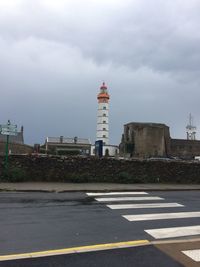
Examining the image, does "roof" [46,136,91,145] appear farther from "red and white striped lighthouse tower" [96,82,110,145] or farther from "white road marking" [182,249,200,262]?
"white road marking" [182,249,200,262]

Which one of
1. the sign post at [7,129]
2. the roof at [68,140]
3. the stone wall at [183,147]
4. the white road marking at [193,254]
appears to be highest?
the roof at [68,140]

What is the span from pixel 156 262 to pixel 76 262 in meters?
1.30

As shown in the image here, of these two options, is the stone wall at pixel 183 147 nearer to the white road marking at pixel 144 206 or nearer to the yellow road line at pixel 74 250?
the white road marking at pixel 144 206

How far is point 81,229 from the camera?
416 inches

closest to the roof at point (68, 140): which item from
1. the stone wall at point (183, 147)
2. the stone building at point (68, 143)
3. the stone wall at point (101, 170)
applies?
the stone building at point (68, 143)

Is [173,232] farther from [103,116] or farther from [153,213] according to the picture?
[103,116]

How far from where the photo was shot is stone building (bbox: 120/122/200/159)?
113000 millimetres

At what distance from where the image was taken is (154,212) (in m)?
13.5

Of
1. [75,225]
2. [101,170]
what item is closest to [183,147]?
[101,170]

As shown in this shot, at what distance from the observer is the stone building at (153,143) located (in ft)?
371

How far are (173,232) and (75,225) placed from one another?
2.24 metres

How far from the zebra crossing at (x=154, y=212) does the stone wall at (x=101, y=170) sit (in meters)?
5.42

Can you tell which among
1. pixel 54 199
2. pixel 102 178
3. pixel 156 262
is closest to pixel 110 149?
pixel 102 178

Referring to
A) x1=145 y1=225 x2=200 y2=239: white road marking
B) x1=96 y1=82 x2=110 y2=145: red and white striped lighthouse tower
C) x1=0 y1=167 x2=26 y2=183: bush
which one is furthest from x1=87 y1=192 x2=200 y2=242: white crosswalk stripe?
x1=96 y1=82 x2=110 y2=145: red and white striped lighthouse tower
